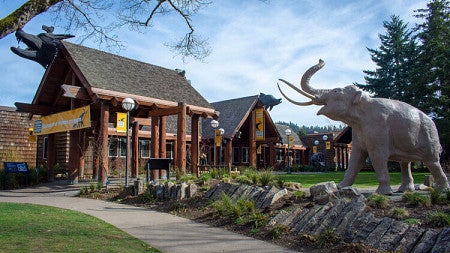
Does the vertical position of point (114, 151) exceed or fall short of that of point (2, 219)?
it exceeds it

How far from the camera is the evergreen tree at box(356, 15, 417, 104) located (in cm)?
3166

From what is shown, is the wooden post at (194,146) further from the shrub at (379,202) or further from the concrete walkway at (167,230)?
the shrub at (379,202)

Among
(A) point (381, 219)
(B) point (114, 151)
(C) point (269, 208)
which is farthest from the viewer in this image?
(B) point (114, 151)

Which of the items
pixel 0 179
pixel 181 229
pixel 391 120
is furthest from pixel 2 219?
pixel 0 179

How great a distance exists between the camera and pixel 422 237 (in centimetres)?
512

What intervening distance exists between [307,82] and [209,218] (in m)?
3.70

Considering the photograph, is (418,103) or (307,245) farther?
(418,103)

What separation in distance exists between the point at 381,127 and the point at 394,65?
2857cm

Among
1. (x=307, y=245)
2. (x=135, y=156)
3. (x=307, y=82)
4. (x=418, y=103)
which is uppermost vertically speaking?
(x=418, y=103)

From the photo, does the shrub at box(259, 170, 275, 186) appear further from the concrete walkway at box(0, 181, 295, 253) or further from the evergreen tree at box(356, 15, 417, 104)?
the evergreen tree at box(356, 15, 417, 104)

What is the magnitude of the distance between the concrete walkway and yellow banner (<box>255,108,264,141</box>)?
61.6ft

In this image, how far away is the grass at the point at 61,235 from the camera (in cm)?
538

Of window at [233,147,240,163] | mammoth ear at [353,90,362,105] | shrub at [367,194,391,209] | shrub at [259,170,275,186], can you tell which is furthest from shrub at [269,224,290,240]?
window at [233,147,240,163]

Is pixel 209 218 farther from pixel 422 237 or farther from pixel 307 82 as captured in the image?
pixel 422 237
